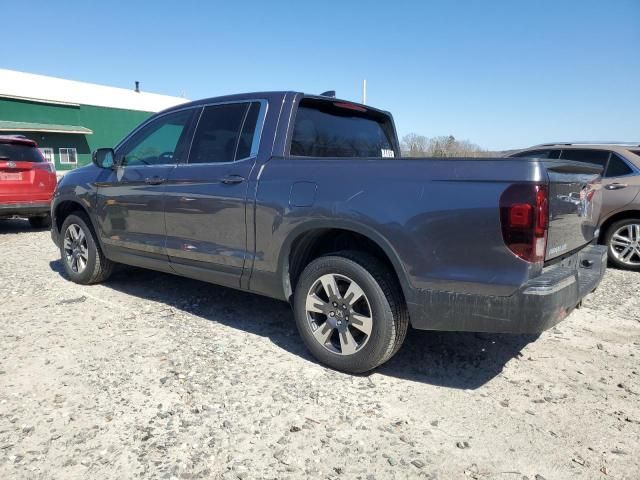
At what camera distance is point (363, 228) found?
2.85 m

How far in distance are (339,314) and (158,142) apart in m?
2.56

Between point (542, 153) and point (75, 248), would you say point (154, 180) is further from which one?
point (542, 153)

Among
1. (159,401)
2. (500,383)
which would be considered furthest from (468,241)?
(159,401)

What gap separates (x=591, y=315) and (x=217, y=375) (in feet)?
11.4

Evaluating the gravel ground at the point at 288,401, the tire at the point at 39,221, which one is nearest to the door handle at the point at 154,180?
the gravel ground at the point at 288,401

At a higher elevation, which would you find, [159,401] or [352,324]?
[352,324]

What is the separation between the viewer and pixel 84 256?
5160 millimetres

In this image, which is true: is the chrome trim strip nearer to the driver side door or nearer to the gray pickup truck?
the gray pickup truck

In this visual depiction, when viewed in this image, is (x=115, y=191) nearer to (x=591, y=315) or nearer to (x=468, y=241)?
(x=468, y=241)

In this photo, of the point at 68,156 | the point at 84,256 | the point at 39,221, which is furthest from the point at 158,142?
the point at 68,156

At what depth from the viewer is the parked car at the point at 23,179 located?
8125 mm

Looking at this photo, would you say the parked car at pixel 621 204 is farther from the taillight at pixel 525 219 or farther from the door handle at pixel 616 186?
the taillight at pixel 525 219

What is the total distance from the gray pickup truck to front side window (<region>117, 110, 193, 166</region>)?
15 mm

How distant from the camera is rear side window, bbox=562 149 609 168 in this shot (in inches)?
246
